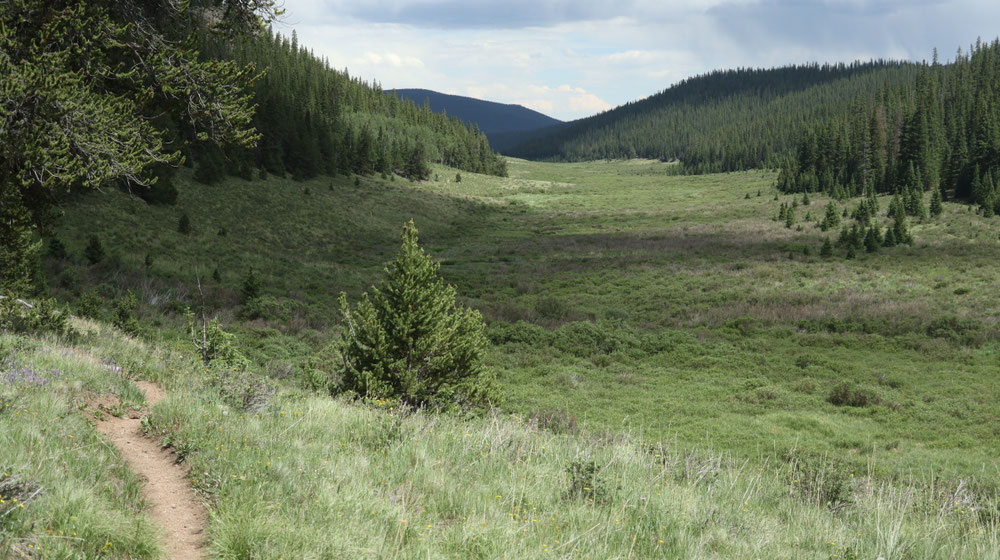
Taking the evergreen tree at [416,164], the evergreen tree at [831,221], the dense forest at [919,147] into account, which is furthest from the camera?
the evergreen tree at [416,164]

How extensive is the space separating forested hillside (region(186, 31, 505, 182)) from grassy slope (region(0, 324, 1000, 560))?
7.11 meters

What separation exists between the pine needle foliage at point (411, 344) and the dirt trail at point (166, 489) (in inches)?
245

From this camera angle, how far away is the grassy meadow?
14.2ft

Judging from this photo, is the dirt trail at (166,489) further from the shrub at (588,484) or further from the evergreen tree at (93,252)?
the evergreen tree at (93,252)

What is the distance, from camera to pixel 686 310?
101 ft

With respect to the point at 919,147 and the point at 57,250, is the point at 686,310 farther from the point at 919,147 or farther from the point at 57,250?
the point at 919,147

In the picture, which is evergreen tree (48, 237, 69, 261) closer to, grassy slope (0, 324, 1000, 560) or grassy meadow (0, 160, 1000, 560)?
grassy meadow (0, 160, 1000, 560)

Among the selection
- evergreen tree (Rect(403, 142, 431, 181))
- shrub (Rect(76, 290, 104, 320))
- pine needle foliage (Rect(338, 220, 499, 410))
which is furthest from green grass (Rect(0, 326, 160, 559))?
evergreen tree (Rect(403, 142, 431, 181))

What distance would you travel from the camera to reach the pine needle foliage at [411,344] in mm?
12266

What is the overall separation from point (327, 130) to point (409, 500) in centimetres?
8494

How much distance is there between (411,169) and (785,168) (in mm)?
69462

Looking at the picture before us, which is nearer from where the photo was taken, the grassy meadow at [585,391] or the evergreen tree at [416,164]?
the grassy meadow at [585,391]

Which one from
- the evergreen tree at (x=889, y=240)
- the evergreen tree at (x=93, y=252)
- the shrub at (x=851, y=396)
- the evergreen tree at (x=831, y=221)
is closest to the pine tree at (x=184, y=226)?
the evergreen tree at (x=93, y=252)

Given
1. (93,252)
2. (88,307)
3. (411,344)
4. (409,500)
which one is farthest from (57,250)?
(409,500)
